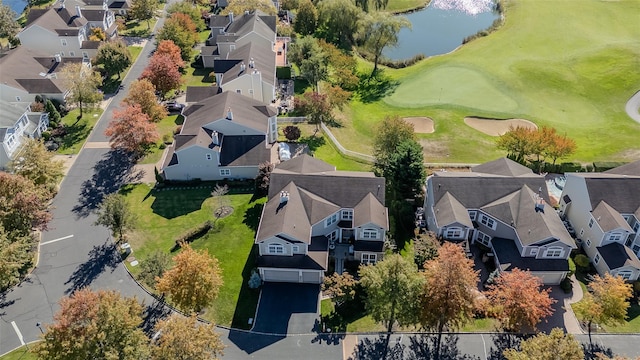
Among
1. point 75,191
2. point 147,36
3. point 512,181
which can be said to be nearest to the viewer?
point 512,181

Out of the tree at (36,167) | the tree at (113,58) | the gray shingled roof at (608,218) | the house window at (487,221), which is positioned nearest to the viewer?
the gray shingled roof at (608,218)

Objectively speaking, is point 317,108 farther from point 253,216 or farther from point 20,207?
point 20,207

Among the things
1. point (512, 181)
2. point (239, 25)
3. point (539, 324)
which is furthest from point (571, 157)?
point (239, 25)

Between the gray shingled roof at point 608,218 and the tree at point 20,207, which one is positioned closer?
the gray shingled roof at point 608,218

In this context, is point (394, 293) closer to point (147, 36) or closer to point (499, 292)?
point (499, 292)

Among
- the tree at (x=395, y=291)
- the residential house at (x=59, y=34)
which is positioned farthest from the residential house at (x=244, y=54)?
the tree at (x=395, y=291)

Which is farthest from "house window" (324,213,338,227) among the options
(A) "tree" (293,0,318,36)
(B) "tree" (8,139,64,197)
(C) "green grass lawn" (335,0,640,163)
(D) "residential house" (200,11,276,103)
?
(A) "tree" (293,0,318,36)

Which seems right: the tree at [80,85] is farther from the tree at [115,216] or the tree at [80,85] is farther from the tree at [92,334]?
the tree at [92,334]
